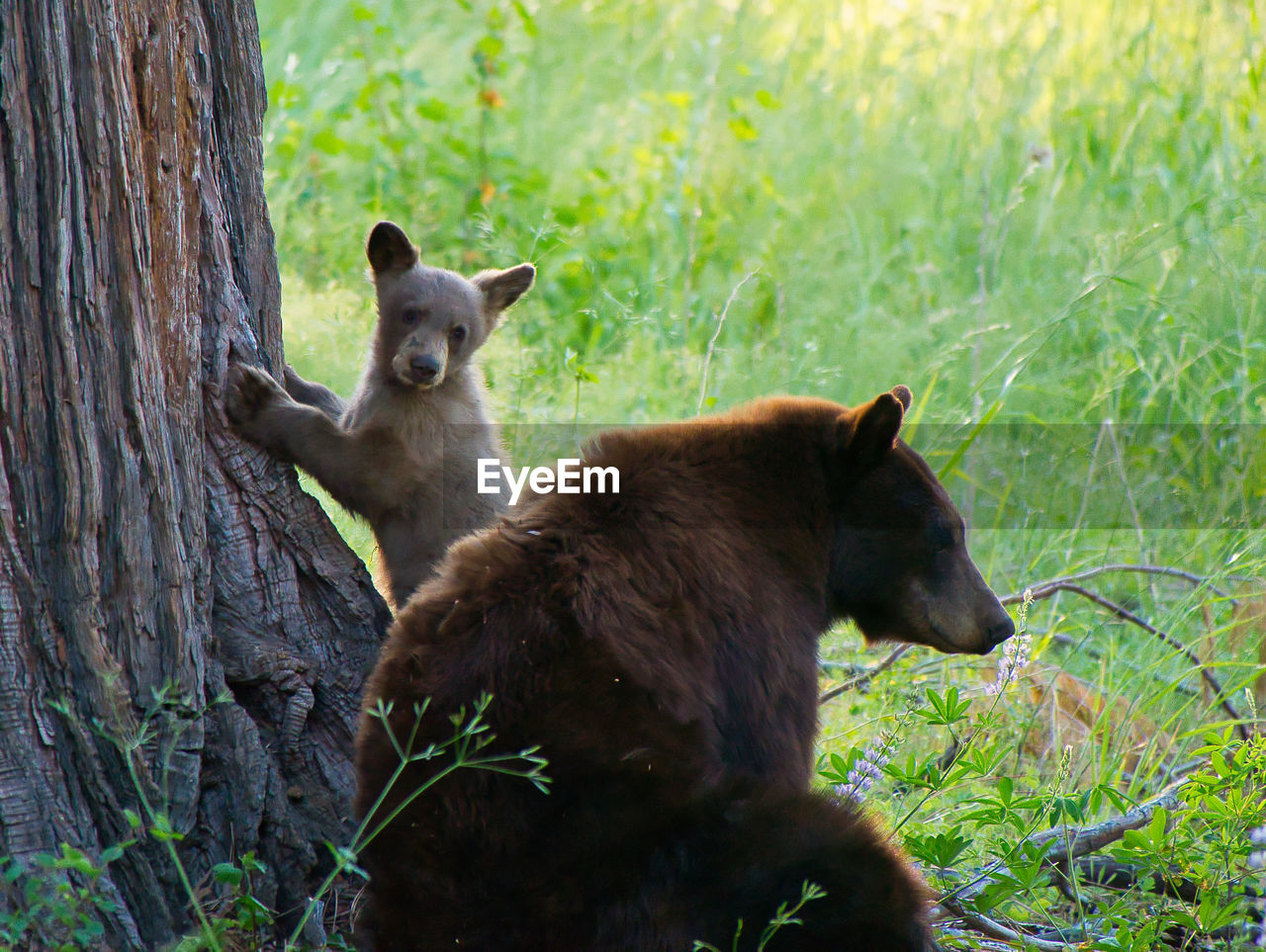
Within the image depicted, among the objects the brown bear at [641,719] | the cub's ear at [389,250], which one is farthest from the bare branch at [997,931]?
the cub's ear at [389,250]

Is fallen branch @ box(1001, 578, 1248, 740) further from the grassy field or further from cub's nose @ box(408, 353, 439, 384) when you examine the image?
cub's nose @ box(408, 353, 439, 384)

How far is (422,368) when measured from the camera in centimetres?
392

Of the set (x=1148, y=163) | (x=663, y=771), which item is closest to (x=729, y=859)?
(x=663, y=771)

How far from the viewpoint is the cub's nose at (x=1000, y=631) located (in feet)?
10.9

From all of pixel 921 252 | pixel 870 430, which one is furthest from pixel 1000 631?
pixel 921 252

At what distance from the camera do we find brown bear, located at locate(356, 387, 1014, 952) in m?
2.36

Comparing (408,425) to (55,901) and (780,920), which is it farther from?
(780,920)

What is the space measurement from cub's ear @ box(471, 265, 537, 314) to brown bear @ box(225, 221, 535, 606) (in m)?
0.06

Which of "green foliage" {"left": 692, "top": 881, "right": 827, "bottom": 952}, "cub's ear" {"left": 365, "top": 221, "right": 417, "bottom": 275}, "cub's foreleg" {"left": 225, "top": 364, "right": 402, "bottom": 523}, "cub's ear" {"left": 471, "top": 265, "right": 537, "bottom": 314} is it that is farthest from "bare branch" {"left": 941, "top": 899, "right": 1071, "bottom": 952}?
"cub's ear" {"left": 365, "top": 221, "right": 417, "bottom": 275}

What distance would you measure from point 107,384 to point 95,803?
853 mm

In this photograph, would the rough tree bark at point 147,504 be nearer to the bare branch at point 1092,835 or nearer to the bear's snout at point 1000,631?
the bear's snout at point 1000,631

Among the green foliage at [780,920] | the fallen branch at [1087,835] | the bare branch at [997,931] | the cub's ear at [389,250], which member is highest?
the cub's ear at [389,250]

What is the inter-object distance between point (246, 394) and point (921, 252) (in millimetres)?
5480

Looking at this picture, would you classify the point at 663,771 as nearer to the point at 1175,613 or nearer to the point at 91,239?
the point at 91,239
